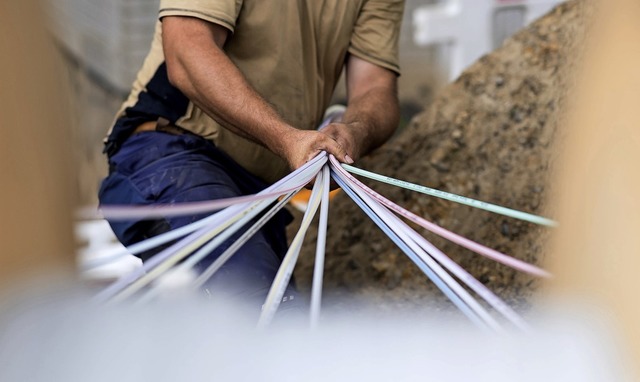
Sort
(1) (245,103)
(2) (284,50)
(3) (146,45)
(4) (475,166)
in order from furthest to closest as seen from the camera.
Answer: (3) (146,45) < (4) (475,166) < (2) (284,50) < (1) (245,103)

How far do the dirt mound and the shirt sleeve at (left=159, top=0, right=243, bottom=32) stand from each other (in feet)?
3.57

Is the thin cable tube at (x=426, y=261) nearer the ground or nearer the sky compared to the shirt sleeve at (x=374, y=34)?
nearer the ground

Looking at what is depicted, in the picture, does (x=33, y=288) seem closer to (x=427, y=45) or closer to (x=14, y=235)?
(x=14, y=235)

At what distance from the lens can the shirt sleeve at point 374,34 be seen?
8.13 ft

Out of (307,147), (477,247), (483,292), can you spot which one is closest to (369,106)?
(307,147)

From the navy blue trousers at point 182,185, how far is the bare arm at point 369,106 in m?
0.33

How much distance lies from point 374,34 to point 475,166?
1039mm

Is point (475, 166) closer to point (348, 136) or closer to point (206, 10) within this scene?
point (348, 136)

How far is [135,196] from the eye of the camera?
2127 millimetres

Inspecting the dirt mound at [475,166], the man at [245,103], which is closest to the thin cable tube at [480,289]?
the man at [245,103]

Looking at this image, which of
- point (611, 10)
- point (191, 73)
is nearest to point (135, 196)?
point (191, 73)

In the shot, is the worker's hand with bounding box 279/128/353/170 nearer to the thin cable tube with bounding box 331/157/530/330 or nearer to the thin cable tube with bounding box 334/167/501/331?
the thin cable tube with bounding box 334/167/501/331

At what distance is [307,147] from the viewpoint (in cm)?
170

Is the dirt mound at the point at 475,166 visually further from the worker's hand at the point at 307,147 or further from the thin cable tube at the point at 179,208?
the thin cable tube at the point at 179,208
